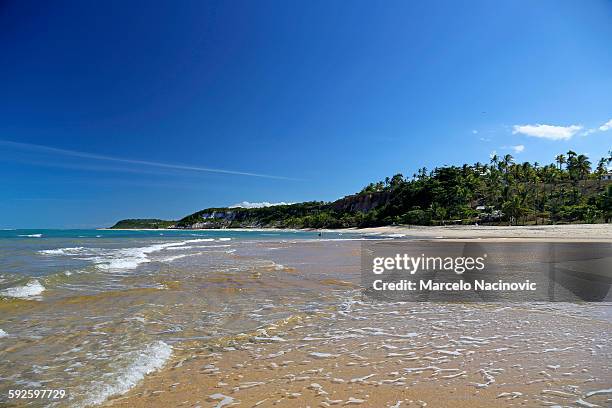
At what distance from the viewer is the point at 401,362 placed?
475cm

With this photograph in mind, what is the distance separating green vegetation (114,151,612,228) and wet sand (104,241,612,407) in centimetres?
→ 8430

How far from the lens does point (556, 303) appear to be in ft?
26.1

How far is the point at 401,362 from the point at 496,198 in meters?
116

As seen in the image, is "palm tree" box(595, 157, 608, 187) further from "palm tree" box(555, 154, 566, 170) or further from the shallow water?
the shallow water

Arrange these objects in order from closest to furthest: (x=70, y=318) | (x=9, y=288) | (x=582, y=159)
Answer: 1. (x=70, y=318)
2. (x=9, y=288)
3. (x=582, y=159)

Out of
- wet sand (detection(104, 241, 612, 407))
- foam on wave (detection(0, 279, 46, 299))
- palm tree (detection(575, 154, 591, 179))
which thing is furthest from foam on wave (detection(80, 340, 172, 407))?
palm tree (detection(575, 154, 591, 179))

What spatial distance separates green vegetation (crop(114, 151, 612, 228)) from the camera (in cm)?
8412

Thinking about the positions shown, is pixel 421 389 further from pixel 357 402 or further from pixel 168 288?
pixel 168 288

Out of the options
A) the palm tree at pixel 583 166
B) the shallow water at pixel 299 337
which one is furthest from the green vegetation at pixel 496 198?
the shallow water at pixel 299 337

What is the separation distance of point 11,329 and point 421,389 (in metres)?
7.03

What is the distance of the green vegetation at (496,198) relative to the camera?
276ft

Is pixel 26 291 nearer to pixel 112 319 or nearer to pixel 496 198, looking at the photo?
pixel 112 319

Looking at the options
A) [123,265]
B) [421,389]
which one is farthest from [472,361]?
[123,265]

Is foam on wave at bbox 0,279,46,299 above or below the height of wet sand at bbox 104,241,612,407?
below
